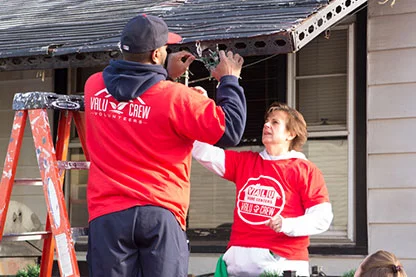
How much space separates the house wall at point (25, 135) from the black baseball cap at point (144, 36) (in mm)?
4876

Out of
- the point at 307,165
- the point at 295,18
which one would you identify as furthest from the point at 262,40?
the point at 307,165

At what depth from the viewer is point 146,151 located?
155 inches

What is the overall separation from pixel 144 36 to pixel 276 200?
1.61m

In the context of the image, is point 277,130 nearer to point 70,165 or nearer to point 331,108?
point 70,165

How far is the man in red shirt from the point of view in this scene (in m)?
3.88

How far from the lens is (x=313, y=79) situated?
754 centimetres

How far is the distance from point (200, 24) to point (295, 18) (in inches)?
32.8

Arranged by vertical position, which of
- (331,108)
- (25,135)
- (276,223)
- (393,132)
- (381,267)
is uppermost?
(331,108)

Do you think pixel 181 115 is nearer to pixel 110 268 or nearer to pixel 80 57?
pixel 110 268

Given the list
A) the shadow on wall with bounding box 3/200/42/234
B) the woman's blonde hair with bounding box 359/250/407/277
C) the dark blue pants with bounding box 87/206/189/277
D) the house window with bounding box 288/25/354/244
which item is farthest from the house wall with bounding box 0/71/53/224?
the woman's blonde hair with bounding box 359/250/407/277

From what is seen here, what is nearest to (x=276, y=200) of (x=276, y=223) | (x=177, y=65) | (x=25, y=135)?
(x=276, y=223)

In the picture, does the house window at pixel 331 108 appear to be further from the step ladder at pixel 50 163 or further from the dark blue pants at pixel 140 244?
the dark blue pants at pixel 140 244

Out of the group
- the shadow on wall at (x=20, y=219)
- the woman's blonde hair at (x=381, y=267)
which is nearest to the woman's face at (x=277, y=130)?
the woman's blonde hair at (x=381, y=267)

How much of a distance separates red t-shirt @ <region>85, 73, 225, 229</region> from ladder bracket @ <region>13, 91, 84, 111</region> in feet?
3.26
